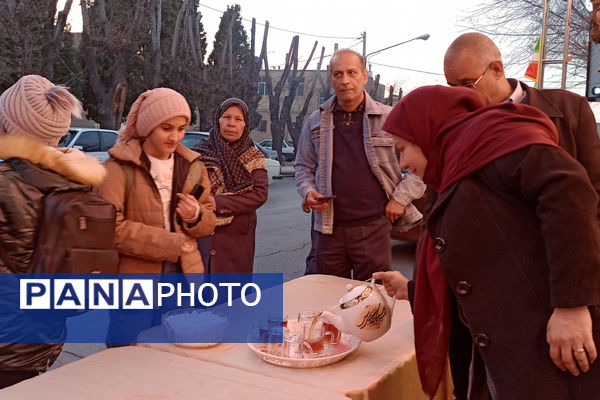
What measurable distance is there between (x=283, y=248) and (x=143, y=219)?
5351 mm

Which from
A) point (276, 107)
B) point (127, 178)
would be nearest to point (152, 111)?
point (127, 178)

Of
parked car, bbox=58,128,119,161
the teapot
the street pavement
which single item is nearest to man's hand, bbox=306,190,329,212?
the teapot

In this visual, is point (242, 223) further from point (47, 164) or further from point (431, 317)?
point (431, 317)

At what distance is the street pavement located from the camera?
4273mm

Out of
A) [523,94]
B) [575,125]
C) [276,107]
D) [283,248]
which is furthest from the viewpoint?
[276,107]

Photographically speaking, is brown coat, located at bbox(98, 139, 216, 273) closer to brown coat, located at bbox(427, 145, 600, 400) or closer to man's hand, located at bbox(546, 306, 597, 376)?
brown coat, located at bbox(427, 145, 600, 400)

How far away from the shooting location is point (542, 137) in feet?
4.53

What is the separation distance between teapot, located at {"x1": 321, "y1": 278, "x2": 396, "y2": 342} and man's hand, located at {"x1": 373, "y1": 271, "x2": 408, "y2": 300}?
1.5 inches

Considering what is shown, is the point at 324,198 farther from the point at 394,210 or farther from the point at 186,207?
the point at 186,207

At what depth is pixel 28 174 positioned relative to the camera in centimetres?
201

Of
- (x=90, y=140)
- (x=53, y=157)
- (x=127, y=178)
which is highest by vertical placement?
(x=53, y=157)

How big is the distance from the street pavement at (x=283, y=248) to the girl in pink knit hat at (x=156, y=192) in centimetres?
160

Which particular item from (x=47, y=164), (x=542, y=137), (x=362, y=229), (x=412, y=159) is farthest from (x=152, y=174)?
(x=542, y=137)

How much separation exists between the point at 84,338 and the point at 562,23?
16430 mm
